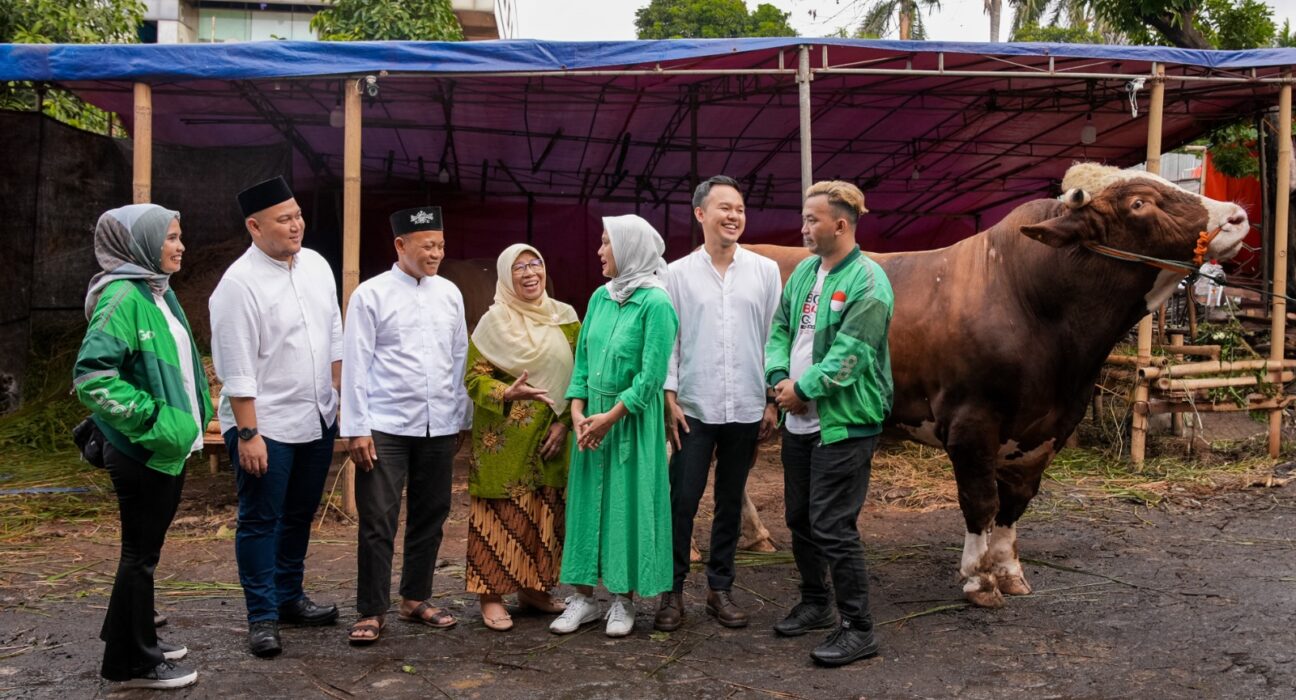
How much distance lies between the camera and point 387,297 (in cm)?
364

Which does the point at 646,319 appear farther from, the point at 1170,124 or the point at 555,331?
the point at 1170,124

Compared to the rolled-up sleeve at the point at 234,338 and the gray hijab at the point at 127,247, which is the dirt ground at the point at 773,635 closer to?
the rolled-up sleeve at the point at 234,338

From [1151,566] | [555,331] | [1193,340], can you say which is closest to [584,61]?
[555,331]

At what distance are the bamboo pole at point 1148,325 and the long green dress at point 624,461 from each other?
4.43 m

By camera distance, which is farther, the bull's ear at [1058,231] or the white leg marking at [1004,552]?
the white leg marking at [1004,552]

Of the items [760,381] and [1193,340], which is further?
[1193,340]

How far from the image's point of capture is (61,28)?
32.8 ft

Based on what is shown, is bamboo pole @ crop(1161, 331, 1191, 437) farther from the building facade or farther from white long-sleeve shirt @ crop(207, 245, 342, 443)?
the building facade

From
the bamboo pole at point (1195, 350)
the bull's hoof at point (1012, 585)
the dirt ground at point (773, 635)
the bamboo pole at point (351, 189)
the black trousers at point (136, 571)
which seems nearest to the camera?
the black trousers at point (136, 571)

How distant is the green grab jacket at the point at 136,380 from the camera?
288 cm

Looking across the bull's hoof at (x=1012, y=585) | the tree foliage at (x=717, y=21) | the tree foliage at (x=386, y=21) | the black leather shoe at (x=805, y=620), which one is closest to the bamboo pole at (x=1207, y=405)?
the bull's hoof at (x=1012, y=585)

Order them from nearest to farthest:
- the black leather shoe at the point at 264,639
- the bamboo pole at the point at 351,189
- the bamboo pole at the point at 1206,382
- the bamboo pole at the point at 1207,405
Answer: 1. the black leather shoe at the point at 264,639
2. the bamboo pole at the point at 351,189
3. the bamboo pole at the point at 1206,382
4. the bamboo pole at the point at 1207,405

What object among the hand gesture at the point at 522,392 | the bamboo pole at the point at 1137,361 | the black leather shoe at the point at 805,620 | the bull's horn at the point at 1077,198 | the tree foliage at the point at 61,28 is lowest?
the black leather shoe at the point at 805,620

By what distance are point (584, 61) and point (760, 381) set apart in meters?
2.88
